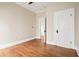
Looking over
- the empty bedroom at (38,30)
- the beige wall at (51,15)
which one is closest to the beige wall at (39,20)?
the empty bedroom at (38,30)

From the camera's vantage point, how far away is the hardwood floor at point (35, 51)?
198 cm

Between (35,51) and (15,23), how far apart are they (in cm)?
78

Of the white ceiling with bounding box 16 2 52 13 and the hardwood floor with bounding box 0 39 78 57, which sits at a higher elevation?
the white ceiling with bounding box 16 2 52 13

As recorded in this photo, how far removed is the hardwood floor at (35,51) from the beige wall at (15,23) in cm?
19

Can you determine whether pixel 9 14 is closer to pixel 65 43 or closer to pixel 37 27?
pixel 37 27

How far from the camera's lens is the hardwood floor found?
1.98 m

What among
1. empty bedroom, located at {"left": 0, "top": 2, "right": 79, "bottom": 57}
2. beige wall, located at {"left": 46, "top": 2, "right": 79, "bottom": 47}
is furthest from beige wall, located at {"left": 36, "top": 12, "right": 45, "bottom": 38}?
beige wall, located at {"left": 46, "top": 2, "right": 79, "bottom": 47}

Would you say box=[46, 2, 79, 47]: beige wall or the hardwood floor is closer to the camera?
the hardwood floor

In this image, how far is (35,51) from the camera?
2074 millimetres

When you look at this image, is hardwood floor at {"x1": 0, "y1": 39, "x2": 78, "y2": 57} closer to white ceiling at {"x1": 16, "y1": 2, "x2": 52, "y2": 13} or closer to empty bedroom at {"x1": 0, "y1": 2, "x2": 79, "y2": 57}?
empty bedroom at {"x1": 0, "y1": 2, "x2": 79, "y2": 57}

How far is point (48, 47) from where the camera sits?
223cm

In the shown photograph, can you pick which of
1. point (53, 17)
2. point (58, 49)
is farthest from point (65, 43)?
point (53, 17)

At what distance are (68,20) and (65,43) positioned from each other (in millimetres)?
563

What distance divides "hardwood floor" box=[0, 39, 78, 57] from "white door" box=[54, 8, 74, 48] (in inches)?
6.0
